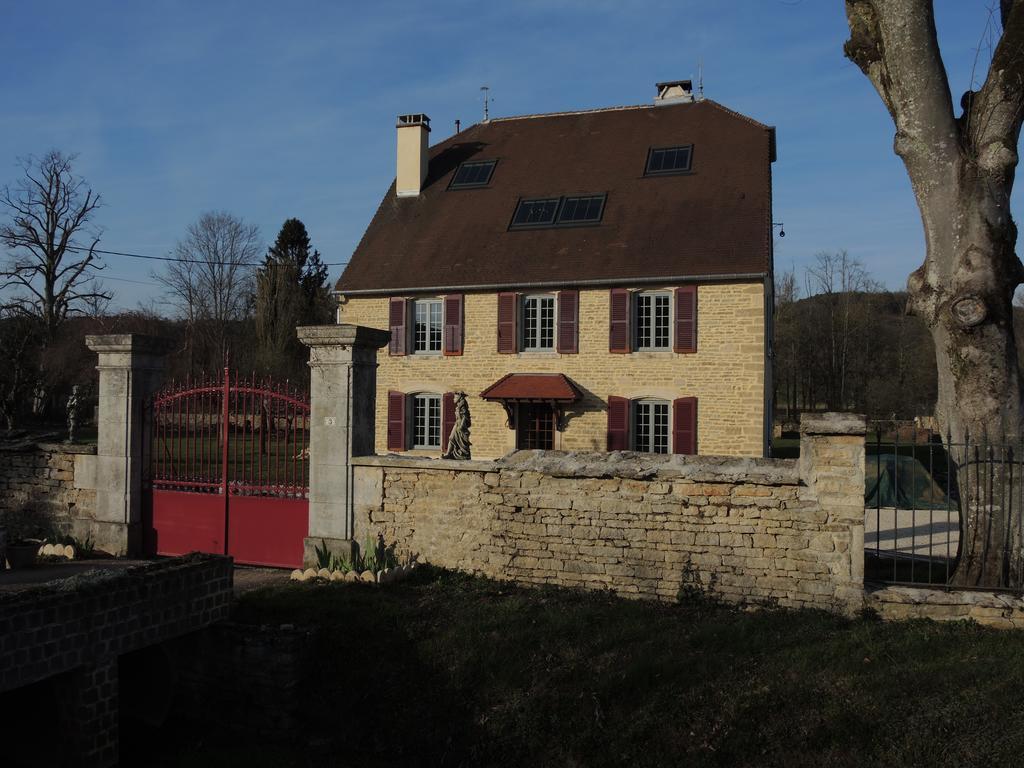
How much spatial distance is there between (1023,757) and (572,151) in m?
18.0

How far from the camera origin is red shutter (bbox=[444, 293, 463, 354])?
60.3 feet

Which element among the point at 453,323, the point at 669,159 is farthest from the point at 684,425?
the point at 669,159

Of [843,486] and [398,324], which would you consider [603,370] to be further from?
[843,486]

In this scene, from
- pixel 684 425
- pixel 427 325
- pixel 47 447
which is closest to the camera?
pixel 47 447

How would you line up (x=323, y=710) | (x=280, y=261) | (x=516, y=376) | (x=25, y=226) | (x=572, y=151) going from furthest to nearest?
(x=280, y=261)
(x=25, y=226)
(x=572, y=151)
(x=516, y=376)
(x=323, y=710)

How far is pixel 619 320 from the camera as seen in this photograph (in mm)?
17219

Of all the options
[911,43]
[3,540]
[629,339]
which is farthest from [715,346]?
[3,540]

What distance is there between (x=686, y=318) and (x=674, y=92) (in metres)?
7.89

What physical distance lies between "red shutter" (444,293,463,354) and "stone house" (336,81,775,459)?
37 mm

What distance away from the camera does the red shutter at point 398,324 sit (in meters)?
18.8

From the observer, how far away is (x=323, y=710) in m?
6.05

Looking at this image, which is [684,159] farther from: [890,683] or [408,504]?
[890,683]

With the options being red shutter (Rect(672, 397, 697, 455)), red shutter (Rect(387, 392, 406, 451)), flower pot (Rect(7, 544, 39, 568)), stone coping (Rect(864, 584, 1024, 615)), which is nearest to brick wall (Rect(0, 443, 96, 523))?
flower pot (Rect(7, 544, 39, 568))

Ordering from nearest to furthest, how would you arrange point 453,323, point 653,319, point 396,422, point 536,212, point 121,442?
point 121,442 < point 653,319 < point 453,323 < point 396,422 < point 536,212
